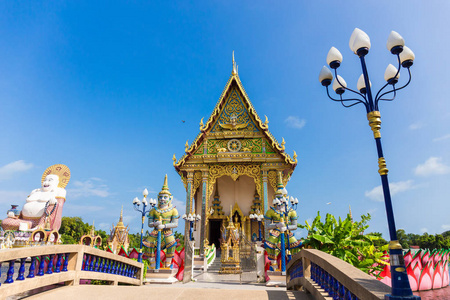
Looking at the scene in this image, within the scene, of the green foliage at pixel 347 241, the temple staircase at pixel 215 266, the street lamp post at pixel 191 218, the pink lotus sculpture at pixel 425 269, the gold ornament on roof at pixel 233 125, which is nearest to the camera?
the green foliage at pixel 347 241

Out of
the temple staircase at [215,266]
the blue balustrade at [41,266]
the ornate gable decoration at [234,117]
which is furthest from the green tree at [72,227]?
the blue balustrade at [41,266]

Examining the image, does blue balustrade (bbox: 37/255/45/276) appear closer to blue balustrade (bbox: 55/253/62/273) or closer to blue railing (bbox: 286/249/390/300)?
blue balustrade (bbox: 55/253/62/273)

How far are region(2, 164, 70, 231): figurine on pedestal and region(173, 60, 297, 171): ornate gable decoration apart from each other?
12295mm

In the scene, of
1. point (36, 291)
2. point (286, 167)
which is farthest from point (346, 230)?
point (286, 167)

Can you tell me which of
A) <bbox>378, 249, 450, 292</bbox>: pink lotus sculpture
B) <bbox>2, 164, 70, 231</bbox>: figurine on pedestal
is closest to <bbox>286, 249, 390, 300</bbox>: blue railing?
<bbox>378, 249, 450, 292</bbox>: pink lotus sculpture

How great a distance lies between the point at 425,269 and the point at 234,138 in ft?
36.6

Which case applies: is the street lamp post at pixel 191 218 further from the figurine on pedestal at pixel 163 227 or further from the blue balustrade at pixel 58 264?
the blue balustrade at pixel 58 264

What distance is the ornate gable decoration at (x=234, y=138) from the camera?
1677 cm

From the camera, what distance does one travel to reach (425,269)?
1096 cm

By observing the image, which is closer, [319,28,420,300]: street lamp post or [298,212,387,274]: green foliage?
[319,28,420,300]: street lamp post

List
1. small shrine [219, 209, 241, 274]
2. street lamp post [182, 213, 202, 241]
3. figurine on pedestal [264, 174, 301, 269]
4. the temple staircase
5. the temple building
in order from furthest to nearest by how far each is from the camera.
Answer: the temple building < street lamp post [182, 213, 202, 241] < the temple staircase < small shrine [219, 209, 241, 274] < figurine on pedestal [264, 174, 301, 269]

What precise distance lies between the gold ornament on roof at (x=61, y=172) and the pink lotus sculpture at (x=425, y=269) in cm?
2446

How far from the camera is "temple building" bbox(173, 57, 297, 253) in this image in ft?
54.5

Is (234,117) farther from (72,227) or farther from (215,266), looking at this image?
(72,227)
